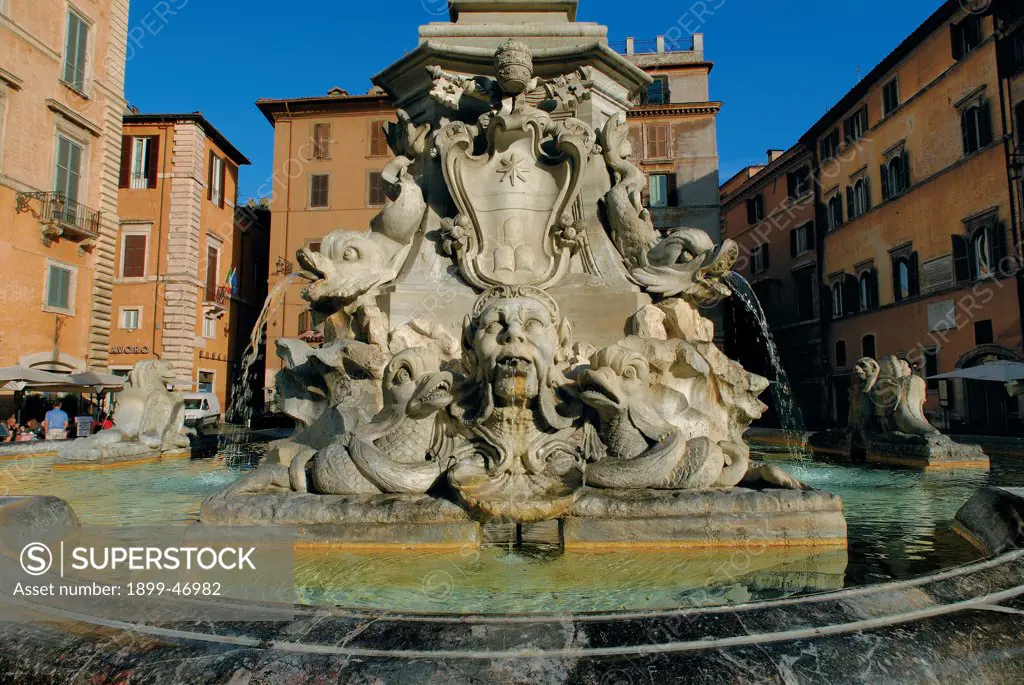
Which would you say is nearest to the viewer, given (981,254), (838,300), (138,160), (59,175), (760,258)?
(59,175)

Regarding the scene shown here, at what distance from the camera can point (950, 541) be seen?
12.4 feet

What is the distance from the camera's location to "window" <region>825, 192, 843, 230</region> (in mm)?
33344

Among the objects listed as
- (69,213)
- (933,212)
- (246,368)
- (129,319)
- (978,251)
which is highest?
(933,212)

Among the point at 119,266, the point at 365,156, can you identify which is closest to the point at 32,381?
the point at 119,266

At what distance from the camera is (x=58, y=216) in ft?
68.2

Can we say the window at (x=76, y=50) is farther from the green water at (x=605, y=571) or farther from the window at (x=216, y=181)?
the green water at (x=605, y=571)

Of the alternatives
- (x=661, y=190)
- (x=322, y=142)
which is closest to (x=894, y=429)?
(x=661, y=190)

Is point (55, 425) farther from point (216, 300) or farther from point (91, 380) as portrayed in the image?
point (216, 300)

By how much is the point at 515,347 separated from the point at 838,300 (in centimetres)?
3312

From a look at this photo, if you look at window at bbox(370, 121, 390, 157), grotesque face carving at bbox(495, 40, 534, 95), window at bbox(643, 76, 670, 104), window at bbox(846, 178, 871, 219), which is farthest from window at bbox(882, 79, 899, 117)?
grotesque face carving at bbox(495, 40, 534, 95)

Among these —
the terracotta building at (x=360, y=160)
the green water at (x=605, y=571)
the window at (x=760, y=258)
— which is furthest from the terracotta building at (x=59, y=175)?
the window at (x=760, y=258)

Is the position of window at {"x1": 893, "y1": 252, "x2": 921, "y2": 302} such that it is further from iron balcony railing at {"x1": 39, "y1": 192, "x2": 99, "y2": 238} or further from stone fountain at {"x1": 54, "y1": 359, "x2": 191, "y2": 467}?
iron balcony railing at {"x1": 39, "y1": 192, "x2": 99, "y2": 238}

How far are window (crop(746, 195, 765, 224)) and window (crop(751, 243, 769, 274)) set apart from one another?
153 centimetres

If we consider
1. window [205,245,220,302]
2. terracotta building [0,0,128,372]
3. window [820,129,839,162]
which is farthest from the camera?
window [820,129,839,162]
